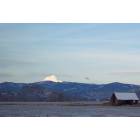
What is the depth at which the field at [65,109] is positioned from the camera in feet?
31.1

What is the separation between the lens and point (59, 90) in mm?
9844

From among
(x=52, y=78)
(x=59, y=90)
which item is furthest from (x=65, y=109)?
(x=52, y=78)

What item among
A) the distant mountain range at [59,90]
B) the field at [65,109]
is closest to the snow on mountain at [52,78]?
the distant mountain range at [59,90]

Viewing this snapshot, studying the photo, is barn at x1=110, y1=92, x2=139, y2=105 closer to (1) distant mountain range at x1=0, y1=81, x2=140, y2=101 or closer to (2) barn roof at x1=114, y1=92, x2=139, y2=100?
(2) barn roof at x1=114, y1=92, x2=139, y2=100

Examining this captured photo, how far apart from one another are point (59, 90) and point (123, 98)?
1335mm

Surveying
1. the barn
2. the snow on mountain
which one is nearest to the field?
the barn

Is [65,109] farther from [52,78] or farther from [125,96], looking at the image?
[125,96]

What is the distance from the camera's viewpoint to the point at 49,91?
9.88 m

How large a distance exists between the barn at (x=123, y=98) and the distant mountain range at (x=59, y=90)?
0.40 feet

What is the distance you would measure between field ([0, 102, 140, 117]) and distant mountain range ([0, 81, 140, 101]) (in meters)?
0.11
